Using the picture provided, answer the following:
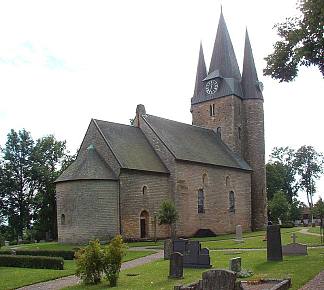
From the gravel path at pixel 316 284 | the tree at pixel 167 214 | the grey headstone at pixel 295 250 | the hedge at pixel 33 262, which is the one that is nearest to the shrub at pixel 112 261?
the hedge at pixel 33 262

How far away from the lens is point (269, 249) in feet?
64.1

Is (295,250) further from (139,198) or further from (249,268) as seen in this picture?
(139,198)

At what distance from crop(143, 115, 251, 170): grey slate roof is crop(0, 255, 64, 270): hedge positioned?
69.0 ft

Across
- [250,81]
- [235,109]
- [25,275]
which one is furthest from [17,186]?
Result: [25,275]

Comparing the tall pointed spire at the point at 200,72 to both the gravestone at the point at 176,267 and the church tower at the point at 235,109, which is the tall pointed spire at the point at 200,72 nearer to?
the church tower at the point at 235,109

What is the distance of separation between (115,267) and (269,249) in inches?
277

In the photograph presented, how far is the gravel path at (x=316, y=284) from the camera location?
12.7m

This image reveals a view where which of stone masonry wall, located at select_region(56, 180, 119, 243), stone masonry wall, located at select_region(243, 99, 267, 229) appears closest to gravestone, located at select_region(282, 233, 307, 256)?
stone masonry wall, located at select_region(56, 180, 119, 243)

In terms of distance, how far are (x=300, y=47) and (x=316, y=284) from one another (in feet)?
30.5

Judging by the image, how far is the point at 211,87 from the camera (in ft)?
180

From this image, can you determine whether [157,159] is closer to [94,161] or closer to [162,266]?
[94,161]

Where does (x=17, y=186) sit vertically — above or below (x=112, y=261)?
above

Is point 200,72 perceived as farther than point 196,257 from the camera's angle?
Yes

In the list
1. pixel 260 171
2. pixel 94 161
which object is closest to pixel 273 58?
pixel 94 161
